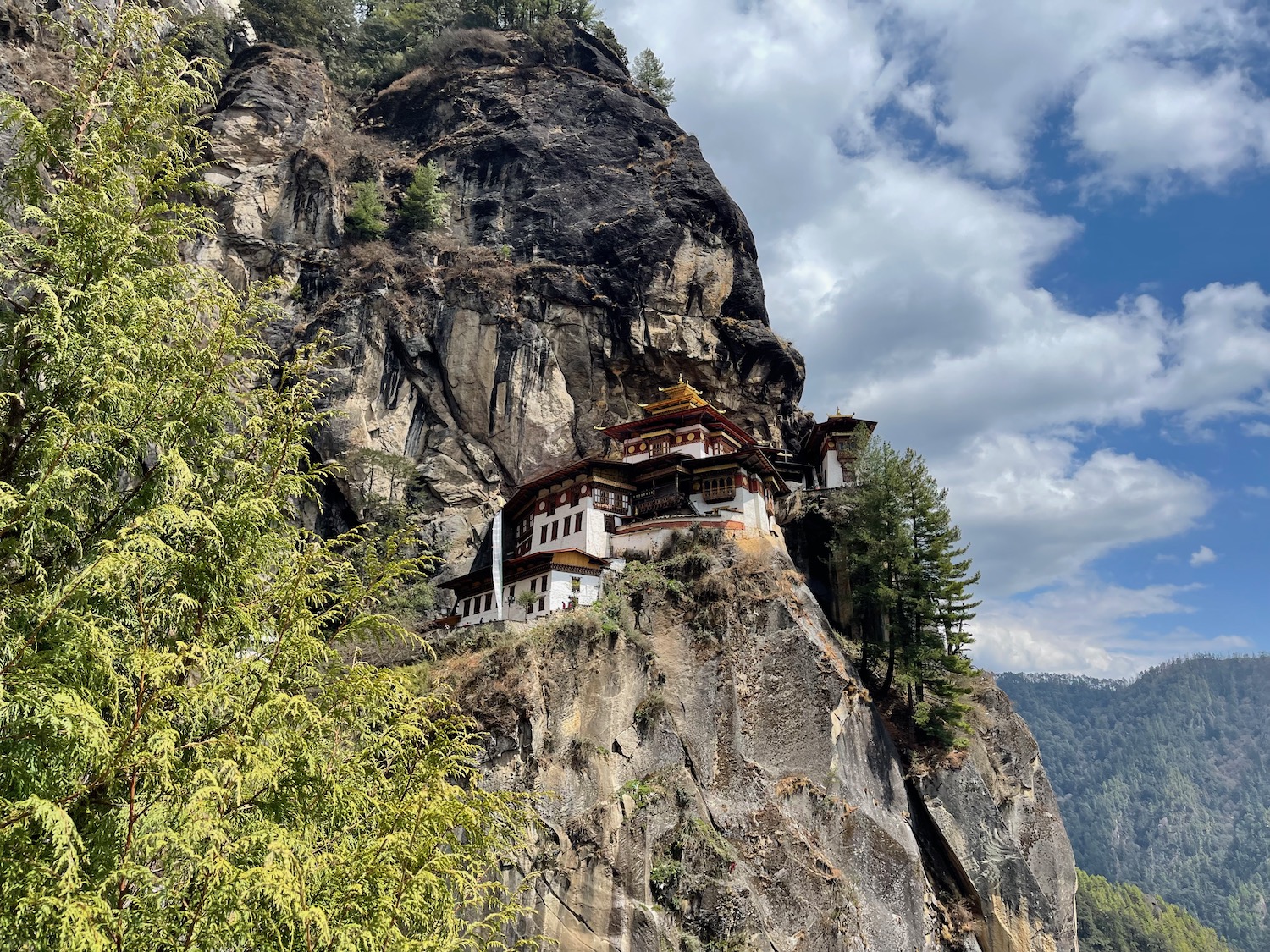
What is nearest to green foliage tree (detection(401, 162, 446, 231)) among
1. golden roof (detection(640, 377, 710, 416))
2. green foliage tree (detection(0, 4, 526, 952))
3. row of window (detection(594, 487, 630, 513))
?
golden roof (detection(640, 377, 710, 416))

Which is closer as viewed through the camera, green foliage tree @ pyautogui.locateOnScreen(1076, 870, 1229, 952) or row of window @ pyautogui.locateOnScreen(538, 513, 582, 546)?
row of window @ pyautogui.locateOnScreen(538, 513, 582, 546)

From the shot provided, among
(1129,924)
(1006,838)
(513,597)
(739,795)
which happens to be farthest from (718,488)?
(1129,924)

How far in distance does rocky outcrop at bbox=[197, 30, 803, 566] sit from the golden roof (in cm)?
182

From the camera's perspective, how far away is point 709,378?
5462 centimetres

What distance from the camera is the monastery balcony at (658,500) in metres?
41.7

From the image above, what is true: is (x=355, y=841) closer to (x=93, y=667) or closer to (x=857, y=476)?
(x=93, y=667)

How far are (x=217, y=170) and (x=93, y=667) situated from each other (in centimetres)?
5472

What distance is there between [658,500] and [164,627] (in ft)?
113

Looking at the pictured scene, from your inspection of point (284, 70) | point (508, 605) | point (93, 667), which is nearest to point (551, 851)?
point (508, 605)

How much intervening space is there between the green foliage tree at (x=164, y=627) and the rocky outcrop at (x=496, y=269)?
3656cm

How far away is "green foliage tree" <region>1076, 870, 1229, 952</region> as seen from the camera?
330ft

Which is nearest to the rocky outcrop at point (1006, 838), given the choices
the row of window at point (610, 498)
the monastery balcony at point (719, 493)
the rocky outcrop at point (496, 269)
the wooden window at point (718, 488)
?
the monastery balcony at point (719, 493)

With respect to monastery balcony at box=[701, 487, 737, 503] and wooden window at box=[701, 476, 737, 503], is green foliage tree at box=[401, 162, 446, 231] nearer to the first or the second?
wooden window at box=[701, 476, 737, 503]

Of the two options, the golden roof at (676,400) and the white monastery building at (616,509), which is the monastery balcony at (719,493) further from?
the golden roof at (676,400)
